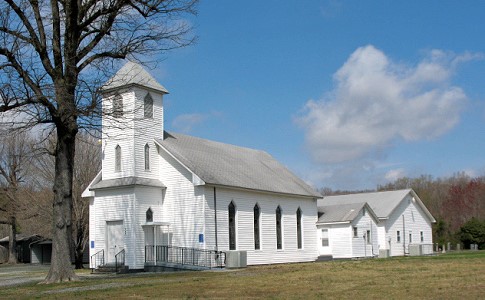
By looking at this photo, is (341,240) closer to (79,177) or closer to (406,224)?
(406,224)

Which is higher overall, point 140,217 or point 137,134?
point 137,134

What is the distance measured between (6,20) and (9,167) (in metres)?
38.1

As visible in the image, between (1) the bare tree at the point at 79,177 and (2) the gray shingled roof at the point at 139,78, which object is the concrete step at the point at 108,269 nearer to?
(1) the bare tree at the point at 79,177

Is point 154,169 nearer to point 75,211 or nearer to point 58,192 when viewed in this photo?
point 75,211

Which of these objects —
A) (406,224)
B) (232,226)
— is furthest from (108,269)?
(406,224)

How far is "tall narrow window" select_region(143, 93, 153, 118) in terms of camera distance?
37.7m

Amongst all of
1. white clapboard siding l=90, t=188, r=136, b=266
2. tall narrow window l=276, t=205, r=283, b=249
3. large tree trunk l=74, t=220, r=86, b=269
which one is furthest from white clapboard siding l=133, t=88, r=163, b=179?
tall narrow window l=276, t=205, r=283, b=249

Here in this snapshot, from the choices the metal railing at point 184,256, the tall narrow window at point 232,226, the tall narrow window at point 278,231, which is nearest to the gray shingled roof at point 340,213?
the tall narrow window at point 278,231

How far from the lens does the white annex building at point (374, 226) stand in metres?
47.4

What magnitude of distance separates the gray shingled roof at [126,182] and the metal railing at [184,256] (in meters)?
3.66

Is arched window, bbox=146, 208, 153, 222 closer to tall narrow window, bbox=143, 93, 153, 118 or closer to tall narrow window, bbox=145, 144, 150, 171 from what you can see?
tall narrow window, bbox=145, 144, 150, 171

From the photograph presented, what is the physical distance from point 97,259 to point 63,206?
523 inches

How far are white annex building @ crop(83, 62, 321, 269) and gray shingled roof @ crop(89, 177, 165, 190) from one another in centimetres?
7

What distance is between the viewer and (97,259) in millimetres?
37781
